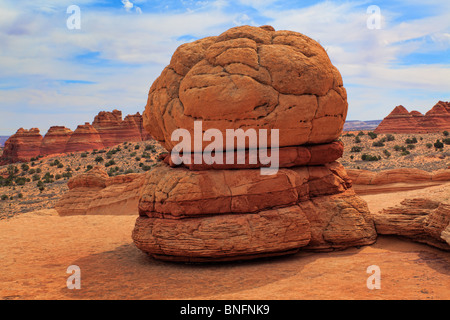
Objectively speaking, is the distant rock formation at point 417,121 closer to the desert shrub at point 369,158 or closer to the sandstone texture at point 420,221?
the desert shrub at point 369,158

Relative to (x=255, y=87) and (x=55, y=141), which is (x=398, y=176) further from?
(x=55, y=141)

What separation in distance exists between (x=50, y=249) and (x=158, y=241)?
5.15m

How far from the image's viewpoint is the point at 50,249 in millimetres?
11602

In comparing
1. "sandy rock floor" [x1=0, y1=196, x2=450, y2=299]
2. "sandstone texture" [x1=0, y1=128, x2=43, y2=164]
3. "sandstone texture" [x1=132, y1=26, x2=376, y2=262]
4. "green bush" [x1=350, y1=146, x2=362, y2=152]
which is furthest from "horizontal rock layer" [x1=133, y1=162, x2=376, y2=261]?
"sandstone texture" [x1=0, y1=128, x2=43, y2=164]

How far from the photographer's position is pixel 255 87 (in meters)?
8.42

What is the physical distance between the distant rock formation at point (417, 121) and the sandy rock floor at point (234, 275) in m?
59.7

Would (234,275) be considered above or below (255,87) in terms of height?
below

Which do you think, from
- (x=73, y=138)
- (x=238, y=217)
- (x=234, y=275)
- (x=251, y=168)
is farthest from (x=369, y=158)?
(x=73, y=138)

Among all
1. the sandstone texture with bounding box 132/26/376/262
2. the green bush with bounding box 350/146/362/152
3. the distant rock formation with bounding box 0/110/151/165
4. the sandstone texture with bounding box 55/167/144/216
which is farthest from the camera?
the distant rock formation with bounding box 0/110/151/165

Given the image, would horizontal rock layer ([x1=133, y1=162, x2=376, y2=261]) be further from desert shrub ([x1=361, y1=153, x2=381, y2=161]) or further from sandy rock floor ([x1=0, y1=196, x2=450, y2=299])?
desert shrub ([x1=361, y1=153, x2=381, y2=161])

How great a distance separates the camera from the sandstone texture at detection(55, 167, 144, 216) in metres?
18.0

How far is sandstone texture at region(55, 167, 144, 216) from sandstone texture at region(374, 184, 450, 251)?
478 inches

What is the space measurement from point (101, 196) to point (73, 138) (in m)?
52.9
